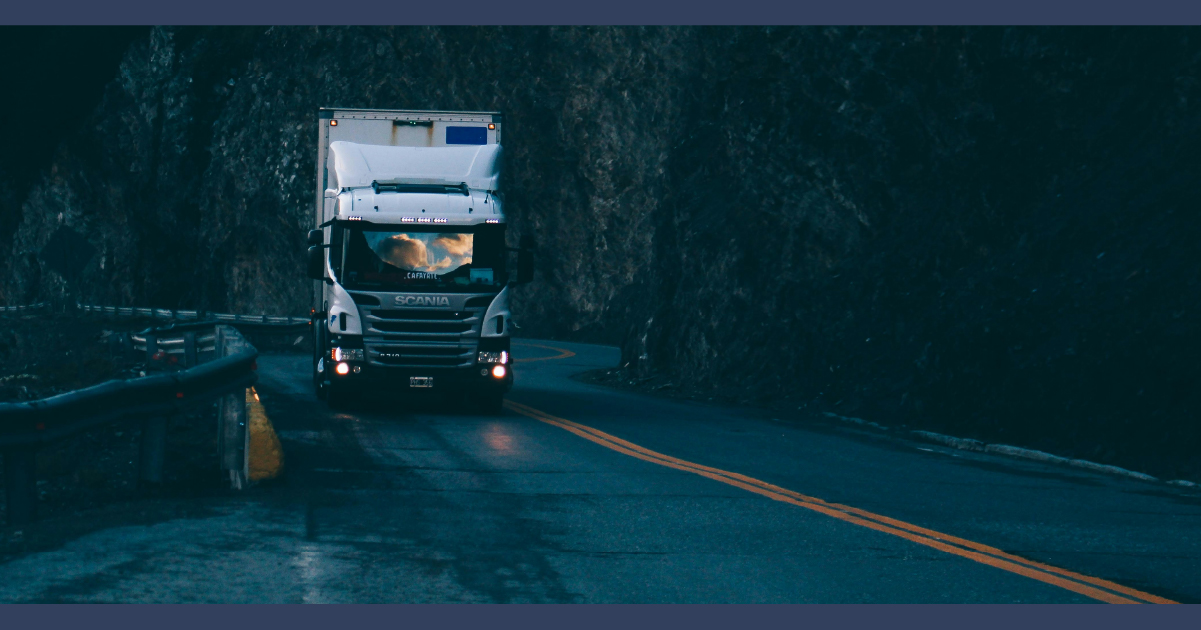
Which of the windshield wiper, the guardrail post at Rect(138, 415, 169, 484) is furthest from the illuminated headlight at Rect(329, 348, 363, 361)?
the guardrail post at Rect(138, 415, 169, 484)

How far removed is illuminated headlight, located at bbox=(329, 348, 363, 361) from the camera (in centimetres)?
1747

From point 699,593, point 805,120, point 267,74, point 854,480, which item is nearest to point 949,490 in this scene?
point 854,480

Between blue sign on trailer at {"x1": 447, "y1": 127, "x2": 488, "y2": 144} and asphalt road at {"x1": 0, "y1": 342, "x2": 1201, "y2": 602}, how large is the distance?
5556 mm

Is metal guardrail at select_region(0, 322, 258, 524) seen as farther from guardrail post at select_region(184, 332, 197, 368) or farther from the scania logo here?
guardrail post at select_region(184, 332, 197, 368)

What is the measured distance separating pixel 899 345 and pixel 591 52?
133 ft

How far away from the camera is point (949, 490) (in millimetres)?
11641

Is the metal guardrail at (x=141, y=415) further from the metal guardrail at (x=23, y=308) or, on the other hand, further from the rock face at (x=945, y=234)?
the metal guardrail at (x=23, y=308)

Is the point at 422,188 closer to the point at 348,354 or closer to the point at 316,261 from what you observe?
the point at 316,261

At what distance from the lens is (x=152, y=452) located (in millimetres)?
10031

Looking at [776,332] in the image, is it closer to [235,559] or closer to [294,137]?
[235,559]

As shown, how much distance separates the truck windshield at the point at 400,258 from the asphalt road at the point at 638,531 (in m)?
2.69

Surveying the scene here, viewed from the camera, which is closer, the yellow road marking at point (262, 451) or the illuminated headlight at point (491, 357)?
the yellow road marking at point (262, 451)

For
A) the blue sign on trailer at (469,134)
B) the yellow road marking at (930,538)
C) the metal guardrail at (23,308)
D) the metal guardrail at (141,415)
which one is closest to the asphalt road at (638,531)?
the yellow road marking at (930,538)

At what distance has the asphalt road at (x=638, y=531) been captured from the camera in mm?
7066
